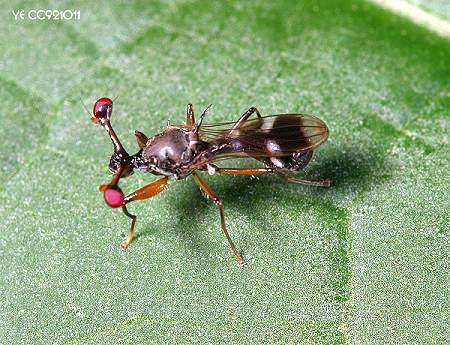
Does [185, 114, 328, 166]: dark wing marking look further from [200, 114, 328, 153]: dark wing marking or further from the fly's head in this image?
the fly's head

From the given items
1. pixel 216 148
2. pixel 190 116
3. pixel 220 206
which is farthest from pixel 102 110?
pixel 220 206

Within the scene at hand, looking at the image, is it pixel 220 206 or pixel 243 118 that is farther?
pixel 243 118

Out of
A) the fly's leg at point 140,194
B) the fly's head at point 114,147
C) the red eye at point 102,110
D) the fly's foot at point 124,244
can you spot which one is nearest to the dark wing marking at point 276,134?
the fly's leg at point 140,194

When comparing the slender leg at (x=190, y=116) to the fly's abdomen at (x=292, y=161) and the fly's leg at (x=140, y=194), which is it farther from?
the fly's abdomen at (x=292, y=161)

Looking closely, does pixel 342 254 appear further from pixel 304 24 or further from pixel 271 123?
pixel 304 24

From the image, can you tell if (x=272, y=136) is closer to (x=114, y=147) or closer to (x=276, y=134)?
(x=276, y=134)

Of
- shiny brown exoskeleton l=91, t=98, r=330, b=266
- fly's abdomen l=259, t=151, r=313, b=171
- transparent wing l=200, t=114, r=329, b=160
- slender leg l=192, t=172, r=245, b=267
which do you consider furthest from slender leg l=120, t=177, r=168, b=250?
fly's abdomen l=259, t=151, r=313, b=171
